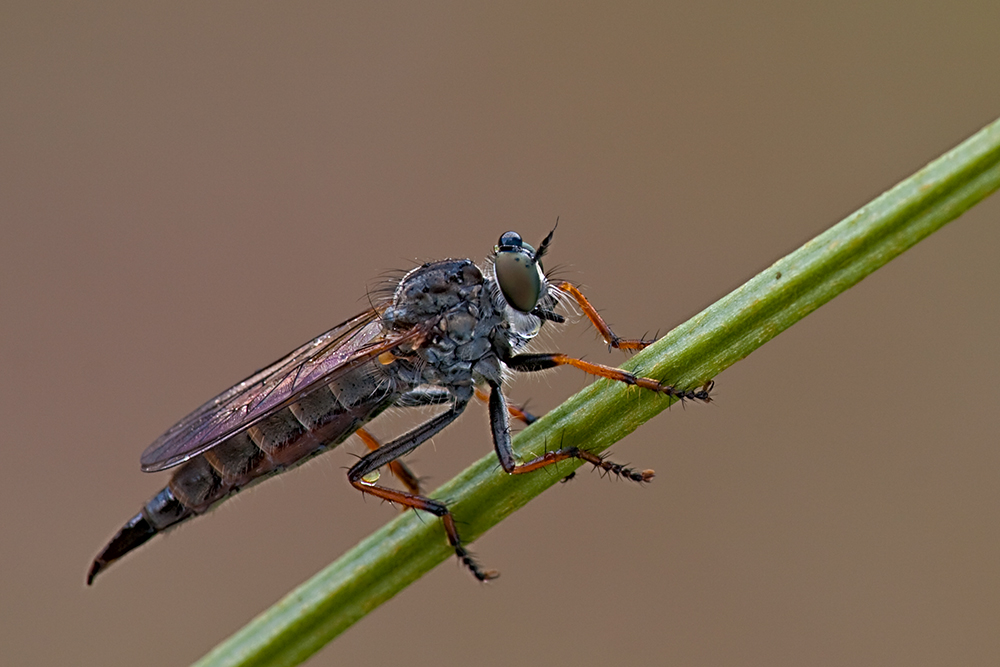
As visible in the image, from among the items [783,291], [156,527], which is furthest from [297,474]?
[783,291]

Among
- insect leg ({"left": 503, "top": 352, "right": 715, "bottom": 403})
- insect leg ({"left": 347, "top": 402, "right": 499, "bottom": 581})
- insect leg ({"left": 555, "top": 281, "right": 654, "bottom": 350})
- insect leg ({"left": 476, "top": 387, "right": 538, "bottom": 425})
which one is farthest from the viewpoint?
insect leg ({"left": 476, "top": 387, "right": 538, "bottom": 425})

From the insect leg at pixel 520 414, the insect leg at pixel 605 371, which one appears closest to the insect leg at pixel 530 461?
the insect leg at pixel 605 371

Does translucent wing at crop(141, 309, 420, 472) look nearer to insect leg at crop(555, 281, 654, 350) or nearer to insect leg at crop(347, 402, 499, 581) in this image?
insect leg at crop(347, 402, 499, 581)

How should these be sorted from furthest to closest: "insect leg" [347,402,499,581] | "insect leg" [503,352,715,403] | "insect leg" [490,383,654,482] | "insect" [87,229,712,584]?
"insect" [87,229,712,584] → "insect leg" [347,402,499,581] → "insect leg" [490,383,654,482] → "insect leg" [503,352,715,403]

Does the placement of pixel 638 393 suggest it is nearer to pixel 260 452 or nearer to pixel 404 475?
pixel 404 475

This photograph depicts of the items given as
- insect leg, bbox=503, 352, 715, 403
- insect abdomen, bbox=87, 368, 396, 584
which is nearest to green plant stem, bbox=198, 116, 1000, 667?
insect leg, bbox=503, 352, 715, 403

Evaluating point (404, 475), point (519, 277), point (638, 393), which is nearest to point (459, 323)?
point (519, 277)

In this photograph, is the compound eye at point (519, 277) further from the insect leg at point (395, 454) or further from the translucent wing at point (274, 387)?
the insect leg at point (395, 454)
